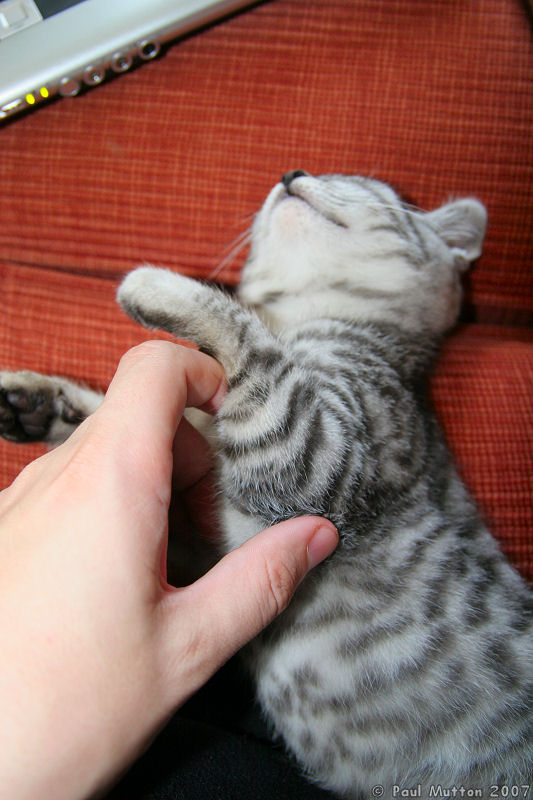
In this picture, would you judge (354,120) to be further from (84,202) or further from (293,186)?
(84,202)

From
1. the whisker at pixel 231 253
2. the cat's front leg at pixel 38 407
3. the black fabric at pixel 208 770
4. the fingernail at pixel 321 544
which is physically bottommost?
the black fabric at pixel 208 770

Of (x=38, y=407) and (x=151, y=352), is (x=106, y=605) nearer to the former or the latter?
(x=151, y=352)

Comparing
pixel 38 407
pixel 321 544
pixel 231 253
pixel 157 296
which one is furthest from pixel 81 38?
pixel 321 544

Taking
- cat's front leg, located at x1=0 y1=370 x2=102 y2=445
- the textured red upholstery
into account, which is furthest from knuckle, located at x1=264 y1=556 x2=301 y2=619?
the textured red upholstery

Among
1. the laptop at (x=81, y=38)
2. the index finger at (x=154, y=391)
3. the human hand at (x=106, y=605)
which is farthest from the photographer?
the laptop at (x=81, y=38)

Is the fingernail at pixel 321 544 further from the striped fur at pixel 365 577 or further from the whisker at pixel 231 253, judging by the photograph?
the whisker at pixel 231 253

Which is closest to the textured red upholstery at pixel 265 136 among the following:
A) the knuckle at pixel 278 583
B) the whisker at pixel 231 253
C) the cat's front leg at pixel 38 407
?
the whisker at pixel 231 253
